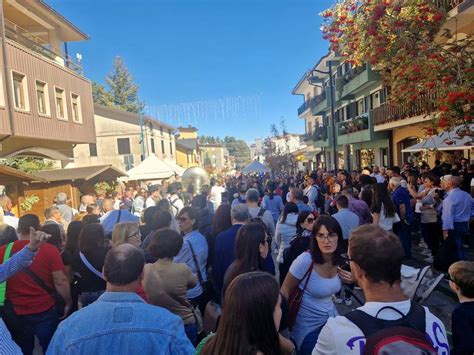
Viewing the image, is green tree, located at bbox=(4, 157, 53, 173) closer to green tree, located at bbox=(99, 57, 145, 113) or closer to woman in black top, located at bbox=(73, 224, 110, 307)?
woman in black top, located at bbox=(73, 224, 110, 307)

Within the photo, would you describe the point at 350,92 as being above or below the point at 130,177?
above

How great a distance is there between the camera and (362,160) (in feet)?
80.2

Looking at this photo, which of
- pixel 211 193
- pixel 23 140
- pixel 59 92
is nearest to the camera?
pixel 211 193

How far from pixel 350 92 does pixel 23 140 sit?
61.4 ft

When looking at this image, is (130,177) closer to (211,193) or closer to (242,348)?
(211,193)

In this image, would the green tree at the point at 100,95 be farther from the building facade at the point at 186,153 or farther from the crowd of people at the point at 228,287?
the crowd of people at the point at 228,287

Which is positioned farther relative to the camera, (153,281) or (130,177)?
(130,177)

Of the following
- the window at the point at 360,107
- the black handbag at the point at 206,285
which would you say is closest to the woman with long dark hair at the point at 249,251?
the black handbag at the point at 206,285

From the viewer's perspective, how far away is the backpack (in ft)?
4.61

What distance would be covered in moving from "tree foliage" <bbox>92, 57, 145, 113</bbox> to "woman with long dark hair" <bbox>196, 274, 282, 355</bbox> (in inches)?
2269

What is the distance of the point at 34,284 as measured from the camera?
3568mm

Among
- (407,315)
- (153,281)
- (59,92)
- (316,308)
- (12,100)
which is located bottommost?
(316,308)

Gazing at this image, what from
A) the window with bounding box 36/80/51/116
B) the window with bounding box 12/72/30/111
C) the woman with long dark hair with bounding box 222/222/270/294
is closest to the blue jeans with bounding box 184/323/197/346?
the woman with long dark hair with bounding box 222/222/270/294

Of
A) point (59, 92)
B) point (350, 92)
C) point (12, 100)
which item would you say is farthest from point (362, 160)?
point (12, 100)
